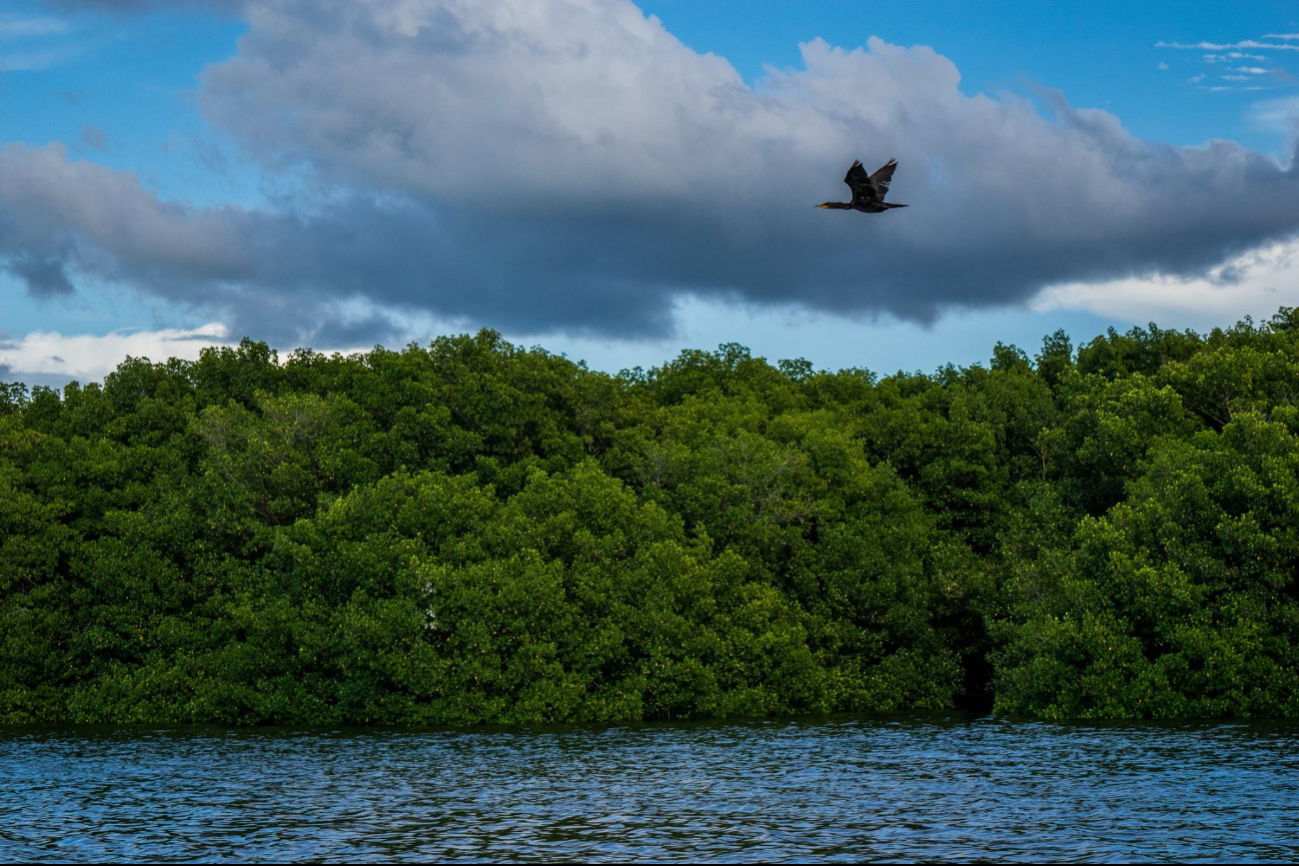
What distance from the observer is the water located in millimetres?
25484

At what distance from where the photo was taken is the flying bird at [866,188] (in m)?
26.6

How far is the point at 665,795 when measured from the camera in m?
32.0

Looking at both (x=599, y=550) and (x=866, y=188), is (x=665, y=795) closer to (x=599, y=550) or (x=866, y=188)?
(x=866, y=188)

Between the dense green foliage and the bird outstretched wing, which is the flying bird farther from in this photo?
the dense green foliage

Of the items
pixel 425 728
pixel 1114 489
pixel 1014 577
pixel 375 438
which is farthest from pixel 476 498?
pixel 1114 489

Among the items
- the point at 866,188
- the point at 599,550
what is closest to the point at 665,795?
the point at 866,188

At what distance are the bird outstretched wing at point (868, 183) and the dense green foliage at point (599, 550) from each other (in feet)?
83.0

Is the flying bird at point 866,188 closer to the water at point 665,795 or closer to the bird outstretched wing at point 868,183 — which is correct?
the bird outstretched wing at point 868,183

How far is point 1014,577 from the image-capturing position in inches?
2119

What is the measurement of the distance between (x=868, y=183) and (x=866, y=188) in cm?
11

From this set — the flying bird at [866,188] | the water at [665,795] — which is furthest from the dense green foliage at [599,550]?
the flying bird at [866,188]

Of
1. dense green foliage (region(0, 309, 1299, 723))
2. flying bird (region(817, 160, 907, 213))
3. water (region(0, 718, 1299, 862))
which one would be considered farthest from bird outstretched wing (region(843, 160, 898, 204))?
dense green foliage (region(0, 309, 1299, 723))

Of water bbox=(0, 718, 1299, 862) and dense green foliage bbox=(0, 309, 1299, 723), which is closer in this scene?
water bbox=(0, 718, 1299, 862)

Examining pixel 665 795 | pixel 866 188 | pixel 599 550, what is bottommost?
pixel 665 795
